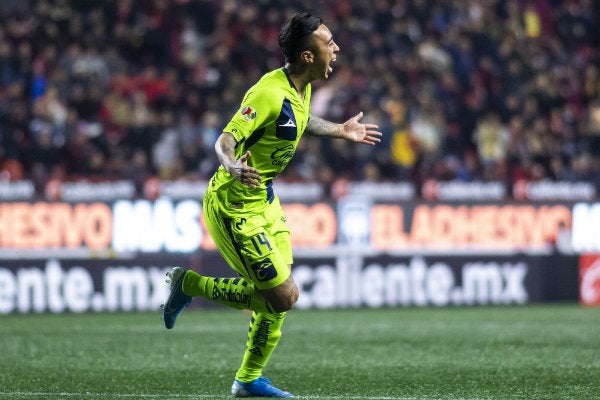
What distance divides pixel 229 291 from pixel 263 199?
57 cm

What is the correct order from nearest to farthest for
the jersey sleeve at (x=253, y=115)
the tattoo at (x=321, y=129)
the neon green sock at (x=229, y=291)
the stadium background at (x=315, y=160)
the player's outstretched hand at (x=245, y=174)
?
the player's outstretched hand at (x=245, y=174) → the jersey sleeve at (x=253, y=115) → the neon green sock at (x=229, y=291) → the tattoo at (x=321, y=129) → the stadium background at (x=315, y=160)

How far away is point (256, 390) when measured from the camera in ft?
22.7

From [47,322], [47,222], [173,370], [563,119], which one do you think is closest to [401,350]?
[173,370]

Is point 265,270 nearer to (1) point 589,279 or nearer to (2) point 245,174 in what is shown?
(2) point 245,174

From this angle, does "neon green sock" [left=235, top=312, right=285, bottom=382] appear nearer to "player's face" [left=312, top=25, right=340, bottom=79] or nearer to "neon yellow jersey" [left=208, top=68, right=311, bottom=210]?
"neon yellow jersey" [left=208, top=68, right=311, bottom=210]

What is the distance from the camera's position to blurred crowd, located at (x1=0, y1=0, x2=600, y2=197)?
16.0m

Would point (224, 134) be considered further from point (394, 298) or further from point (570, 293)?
point (570, 293)

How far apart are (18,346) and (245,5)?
9.86m

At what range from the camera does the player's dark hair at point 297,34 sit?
22.4 ft

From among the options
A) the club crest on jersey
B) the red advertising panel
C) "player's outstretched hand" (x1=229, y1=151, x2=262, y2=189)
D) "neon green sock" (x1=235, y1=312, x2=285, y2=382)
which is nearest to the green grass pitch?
"neon green sock" (x1=235, y1=312, x2=285, y2=382)

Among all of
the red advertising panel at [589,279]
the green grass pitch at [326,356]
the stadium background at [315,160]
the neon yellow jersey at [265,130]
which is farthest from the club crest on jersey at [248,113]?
the red advertising panel at [589,279]

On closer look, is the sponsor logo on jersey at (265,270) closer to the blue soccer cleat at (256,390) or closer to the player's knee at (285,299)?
the player's knee at (285,299)

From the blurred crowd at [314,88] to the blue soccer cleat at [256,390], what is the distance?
8419mm

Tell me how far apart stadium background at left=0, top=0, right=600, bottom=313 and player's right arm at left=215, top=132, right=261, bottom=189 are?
8566 millimetres
